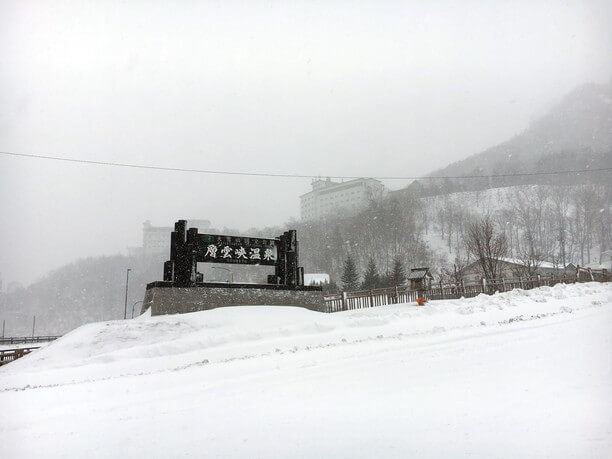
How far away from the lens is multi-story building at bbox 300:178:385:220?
374 ft

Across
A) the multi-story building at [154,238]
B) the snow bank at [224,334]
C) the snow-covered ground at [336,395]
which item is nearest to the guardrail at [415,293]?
the snow bank at [224,334]

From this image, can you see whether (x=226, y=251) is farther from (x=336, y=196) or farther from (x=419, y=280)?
(x=336, y=196)

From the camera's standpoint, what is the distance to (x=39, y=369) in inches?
442

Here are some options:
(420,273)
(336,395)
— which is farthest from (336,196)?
(336,395)

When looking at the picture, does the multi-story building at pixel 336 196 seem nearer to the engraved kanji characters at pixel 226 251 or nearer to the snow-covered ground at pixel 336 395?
the engraved kanji characters at pixel 226 251

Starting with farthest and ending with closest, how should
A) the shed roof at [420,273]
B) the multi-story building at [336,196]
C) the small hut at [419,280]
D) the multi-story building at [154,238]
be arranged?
the multi-story building at [154,238]
the multi-story building at [336,196]
the shed roof at [420,273]
the small hut at [419,280]

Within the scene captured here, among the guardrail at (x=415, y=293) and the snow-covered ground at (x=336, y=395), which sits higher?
the guardrail at (x=415, y=293)

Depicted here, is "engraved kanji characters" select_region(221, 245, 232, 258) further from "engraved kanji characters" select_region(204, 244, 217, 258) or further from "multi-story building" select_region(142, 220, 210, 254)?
"multi-story building" select_region(142, 220, 210, 254)

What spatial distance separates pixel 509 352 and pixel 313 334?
6.33 metres

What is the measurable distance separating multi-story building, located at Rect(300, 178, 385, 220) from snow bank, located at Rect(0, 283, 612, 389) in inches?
3758

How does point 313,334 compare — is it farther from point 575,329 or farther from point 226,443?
point 226,443

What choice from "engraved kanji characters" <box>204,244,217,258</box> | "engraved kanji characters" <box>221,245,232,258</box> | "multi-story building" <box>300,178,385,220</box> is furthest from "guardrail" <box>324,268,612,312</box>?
"multi-story building" <box>300,178,385,220</box>

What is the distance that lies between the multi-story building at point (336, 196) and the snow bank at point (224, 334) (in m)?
95.4

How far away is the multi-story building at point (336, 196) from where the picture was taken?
114 metres
